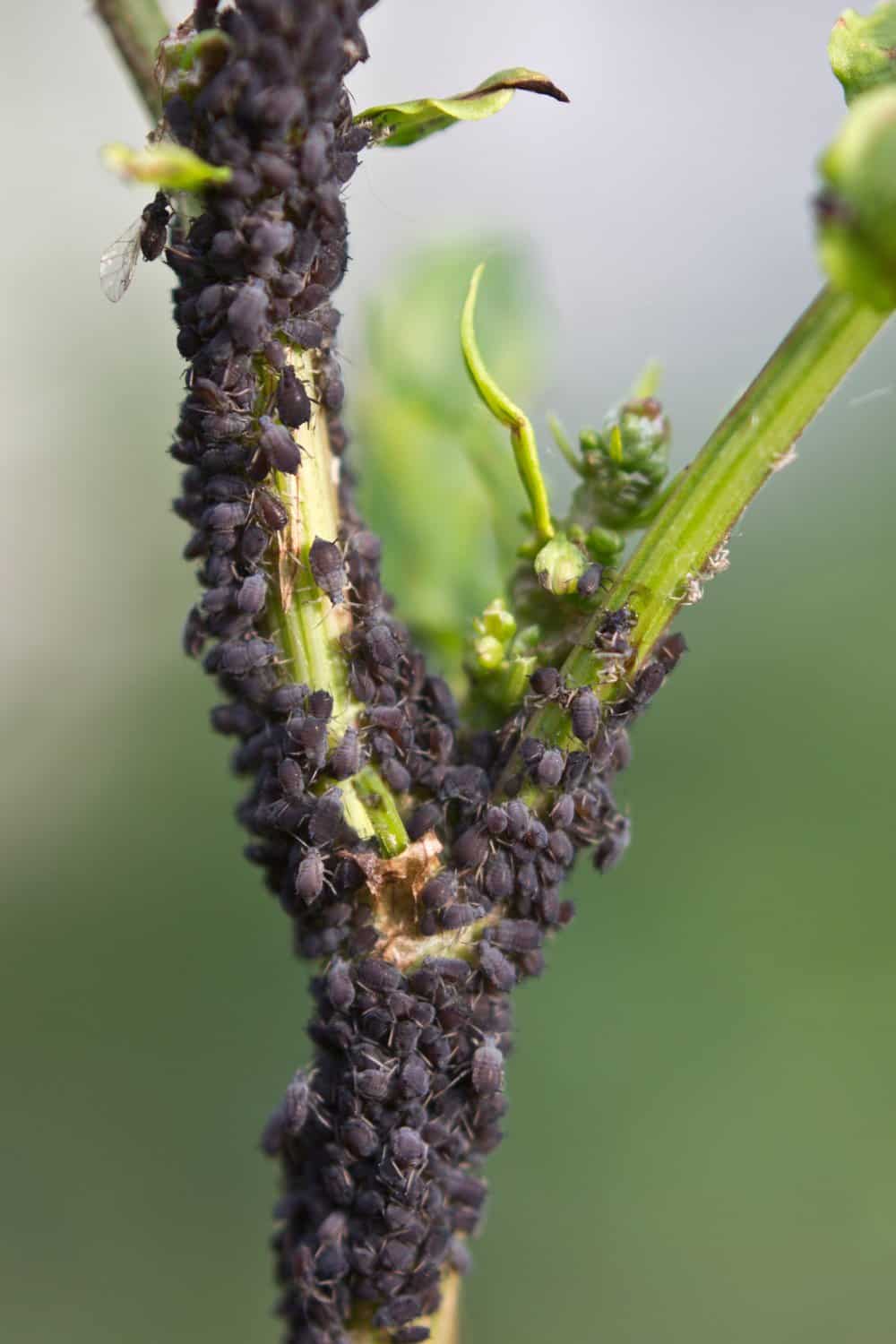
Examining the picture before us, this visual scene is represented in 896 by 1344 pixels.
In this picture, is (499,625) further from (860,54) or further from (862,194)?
(862,194)

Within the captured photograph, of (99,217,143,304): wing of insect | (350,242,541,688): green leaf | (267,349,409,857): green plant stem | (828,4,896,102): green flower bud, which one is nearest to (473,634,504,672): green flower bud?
(267,349,409,857): green plant stem

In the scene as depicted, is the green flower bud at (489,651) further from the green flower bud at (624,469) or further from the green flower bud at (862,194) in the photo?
the green flower bud at (862,194)

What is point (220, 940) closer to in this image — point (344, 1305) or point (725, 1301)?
point (725, 1301)

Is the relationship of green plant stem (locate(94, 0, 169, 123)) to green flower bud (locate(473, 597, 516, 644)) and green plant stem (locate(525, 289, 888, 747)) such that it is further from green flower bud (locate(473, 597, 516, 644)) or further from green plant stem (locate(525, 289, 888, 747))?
green plant stem (locate(525, 289, 888, 747))

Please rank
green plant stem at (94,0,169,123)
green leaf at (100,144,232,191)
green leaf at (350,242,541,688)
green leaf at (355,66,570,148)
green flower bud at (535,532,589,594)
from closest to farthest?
green leaf at (100,144,232,191), green leaf at (355,66,570,148), green flower bud at (535,532,589,594), green plant stem at (94,0,169,123), green leaf at (350,242,541,688)

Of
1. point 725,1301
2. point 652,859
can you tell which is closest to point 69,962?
point 652,859

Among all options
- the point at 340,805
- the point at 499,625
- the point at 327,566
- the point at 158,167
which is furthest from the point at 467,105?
the point at 340,805

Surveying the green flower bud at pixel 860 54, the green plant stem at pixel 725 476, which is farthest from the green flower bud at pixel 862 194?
the green flower bud at pixel 860 54
